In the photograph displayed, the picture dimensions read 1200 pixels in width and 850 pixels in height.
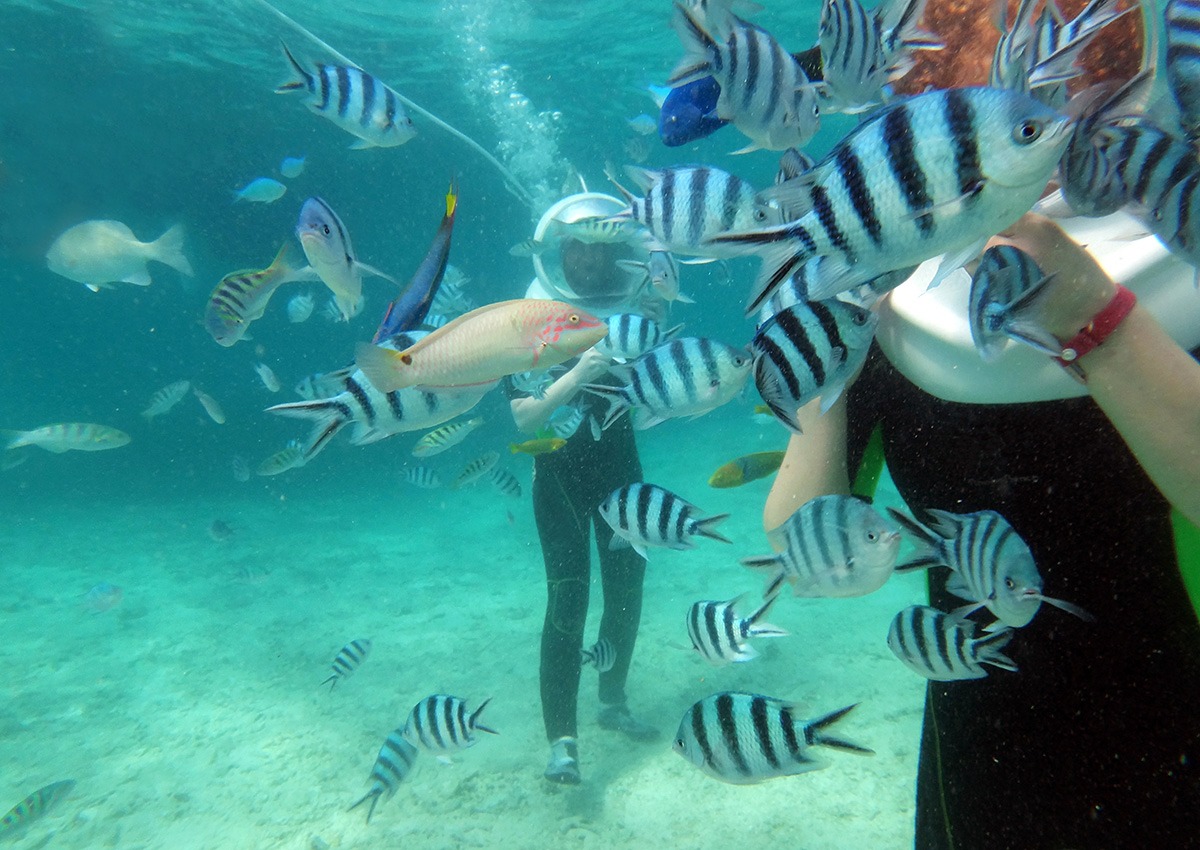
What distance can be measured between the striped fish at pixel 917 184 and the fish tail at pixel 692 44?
1.20 meters

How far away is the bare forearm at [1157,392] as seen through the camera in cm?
135

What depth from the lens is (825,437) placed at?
7.80 ft

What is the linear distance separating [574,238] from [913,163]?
437 cm

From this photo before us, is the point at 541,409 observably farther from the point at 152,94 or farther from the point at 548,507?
the point at 152,94

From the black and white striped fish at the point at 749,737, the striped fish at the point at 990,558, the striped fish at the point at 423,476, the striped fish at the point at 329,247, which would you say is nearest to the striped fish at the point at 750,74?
the striped fish at the point at 990,558

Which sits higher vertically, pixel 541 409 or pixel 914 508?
pixel 541 409

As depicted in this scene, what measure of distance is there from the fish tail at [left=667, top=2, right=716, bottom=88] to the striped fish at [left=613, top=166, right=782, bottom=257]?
0.32m

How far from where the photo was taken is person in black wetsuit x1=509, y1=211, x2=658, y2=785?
510 cm

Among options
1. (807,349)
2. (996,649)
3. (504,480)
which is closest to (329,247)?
(807,349)

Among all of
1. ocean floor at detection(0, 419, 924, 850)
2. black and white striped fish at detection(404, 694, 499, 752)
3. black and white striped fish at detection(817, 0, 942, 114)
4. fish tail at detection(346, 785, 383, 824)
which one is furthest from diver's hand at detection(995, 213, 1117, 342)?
fish tail at detection(346, 785, 383, 824)

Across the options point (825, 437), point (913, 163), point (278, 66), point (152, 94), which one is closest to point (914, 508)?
point (825, 437)

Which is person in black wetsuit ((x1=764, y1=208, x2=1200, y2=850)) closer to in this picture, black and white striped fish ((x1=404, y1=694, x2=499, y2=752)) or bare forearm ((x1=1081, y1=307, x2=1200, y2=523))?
bare forearm ((x1=1081, y1=307, x2=1200, y2=523))

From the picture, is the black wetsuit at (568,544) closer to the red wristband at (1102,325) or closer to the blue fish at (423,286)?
the blue fish at (423,286)

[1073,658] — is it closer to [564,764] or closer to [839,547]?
[839,547]
